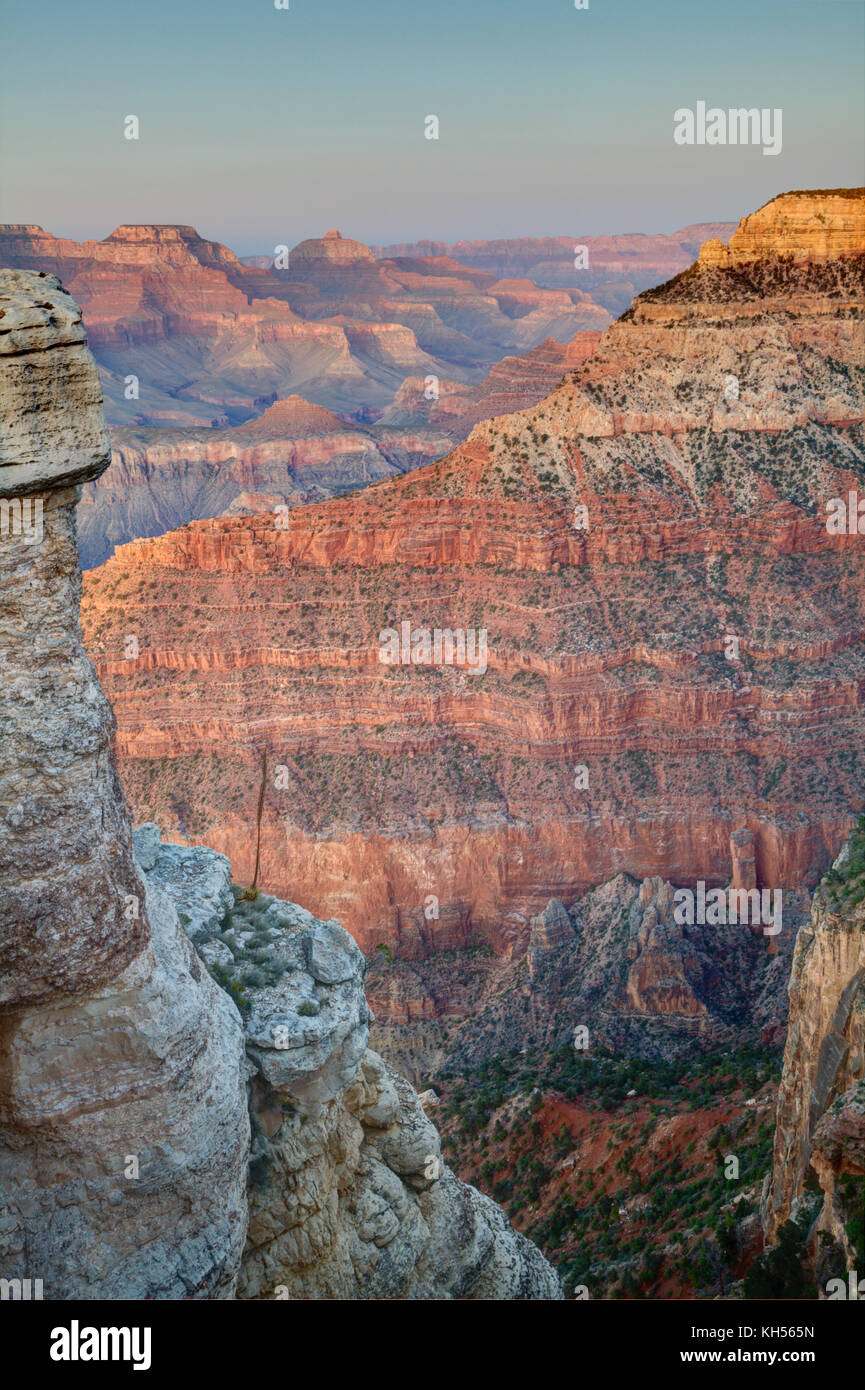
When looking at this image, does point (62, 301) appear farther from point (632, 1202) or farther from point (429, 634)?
point (429, 634)

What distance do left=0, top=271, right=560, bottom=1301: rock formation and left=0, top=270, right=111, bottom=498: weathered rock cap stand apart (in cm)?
3

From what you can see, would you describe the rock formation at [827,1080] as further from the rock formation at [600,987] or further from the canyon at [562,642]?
the canyon at [562,642]

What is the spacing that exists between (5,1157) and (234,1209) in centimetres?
356

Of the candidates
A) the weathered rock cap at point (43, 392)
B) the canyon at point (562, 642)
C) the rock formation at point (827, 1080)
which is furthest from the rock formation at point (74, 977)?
the canyon at point (562, 642)

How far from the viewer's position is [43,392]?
48.9 ft

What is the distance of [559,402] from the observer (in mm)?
76875

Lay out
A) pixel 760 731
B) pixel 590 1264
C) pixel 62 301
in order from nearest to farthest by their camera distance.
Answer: pixel 62 301, pixel 590 1264, pixel 760 731

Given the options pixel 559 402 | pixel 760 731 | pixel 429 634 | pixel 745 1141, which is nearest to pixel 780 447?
pixel 559 402

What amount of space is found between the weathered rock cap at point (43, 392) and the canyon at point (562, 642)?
53.1 meters

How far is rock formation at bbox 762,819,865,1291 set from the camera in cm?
2250

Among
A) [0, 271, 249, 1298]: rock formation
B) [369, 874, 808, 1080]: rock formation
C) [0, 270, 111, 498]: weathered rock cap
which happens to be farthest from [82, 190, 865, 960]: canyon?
[0, 270, 111, 498]: weathered rock cap

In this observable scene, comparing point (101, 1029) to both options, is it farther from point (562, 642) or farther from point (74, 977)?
point (562, 642)

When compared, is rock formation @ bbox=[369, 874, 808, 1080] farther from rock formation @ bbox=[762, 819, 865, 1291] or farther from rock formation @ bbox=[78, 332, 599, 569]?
rock formation @ bbox=[78, 332, 599, 569]

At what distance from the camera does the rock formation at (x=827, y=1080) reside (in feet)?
73.8
